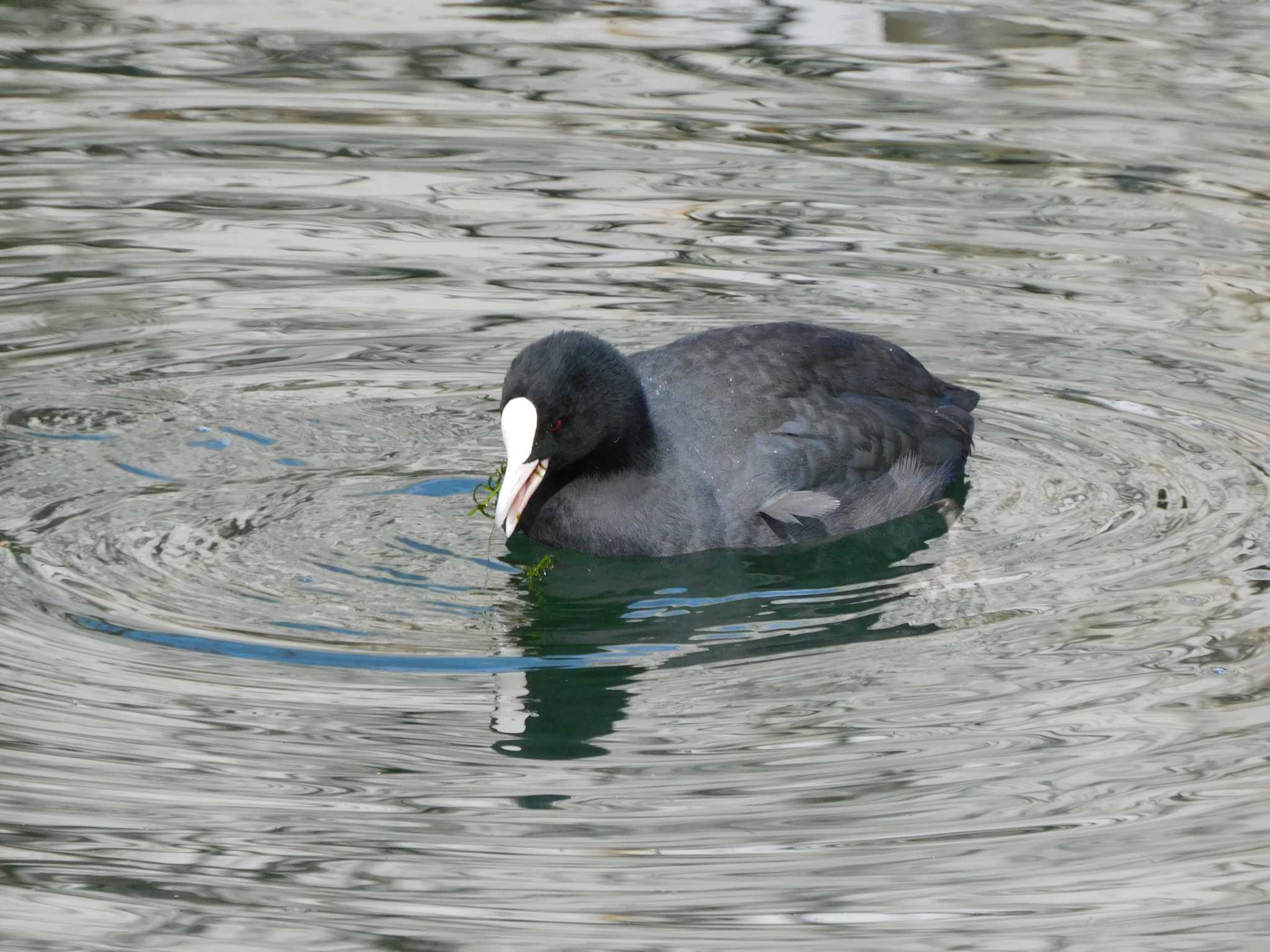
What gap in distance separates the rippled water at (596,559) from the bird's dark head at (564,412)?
31cm

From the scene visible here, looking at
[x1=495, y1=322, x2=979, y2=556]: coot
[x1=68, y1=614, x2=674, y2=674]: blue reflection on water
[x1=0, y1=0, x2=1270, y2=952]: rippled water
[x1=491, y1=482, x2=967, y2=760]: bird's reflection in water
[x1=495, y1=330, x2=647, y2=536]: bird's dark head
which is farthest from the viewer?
[x1=495, y1=322, x2=979, y2=556]: coot

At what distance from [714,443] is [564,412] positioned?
0.57 meters

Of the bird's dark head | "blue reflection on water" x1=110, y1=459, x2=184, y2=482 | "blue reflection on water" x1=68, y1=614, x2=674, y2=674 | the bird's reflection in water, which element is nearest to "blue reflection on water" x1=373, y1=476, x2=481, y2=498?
the bird's reflection in water

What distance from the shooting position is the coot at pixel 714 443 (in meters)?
5.10

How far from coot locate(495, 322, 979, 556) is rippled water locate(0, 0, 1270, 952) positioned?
0.42 feet

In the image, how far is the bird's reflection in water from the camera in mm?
4488

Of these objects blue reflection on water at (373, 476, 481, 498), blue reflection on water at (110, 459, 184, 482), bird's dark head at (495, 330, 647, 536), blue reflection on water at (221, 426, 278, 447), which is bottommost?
blue reflection on water at (373, 476, 481, 498)

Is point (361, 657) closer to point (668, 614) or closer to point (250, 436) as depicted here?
point (668, 614)

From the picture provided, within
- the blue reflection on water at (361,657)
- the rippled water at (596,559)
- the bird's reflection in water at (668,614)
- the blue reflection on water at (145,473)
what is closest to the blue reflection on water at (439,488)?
the rippled water at (596,559)

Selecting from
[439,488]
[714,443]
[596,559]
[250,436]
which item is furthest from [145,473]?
[714,443]

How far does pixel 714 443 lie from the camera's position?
547 cm

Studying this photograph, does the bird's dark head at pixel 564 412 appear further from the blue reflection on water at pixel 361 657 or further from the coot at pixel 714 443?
the blue reflection on water at pixel 361 657

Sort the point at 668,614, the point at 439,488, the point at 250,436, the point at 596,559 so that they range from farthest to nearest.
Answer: the point at 250,436, the point at 439,488, the point at 596,559, the point at 668,614

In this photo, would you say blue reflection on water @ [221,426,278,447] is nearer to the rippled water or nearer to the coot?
the rippled water
